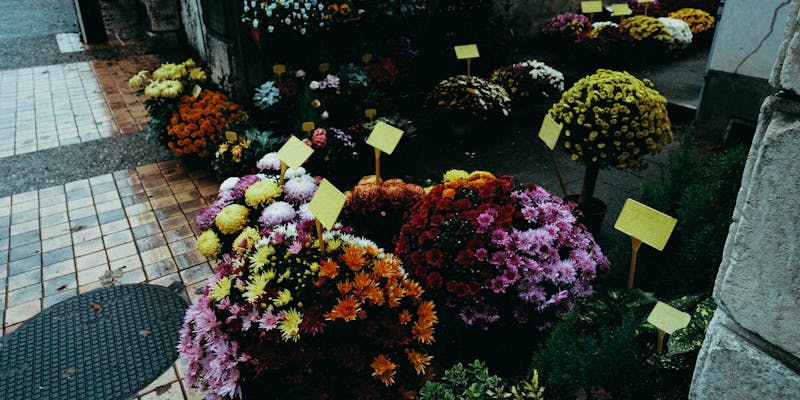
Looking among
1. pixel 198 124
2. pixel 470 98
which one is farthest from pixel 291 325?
pixel 470 98

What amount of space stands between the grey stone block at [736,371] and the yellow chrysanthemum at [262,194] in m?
2.77

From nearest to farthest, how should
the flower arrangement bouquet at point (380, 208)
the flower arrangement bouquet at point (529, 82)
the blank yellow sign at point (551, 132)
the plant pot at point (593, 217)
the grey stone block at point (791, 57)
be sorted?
the grey stone block at point (791, 57), the flower arrangement bouquet at point (380, 208), the blank yellow sign at point (551, 132), the plant pot at point (593, 217), the flower arrangement bouquet at point (529, 82)

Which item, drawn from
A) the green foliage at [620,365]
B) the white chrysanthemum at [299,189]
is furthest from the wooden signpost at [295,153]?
the green foliage at [620,365]

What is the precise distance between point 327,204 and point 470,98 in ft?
12.2

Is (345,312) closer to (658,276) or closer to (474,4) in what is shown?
(658,276)

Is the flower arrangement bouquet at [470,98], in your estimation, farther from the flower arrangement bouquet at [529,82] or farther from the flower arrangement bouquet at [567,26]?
the flower arrangement bouquet at [567,26]

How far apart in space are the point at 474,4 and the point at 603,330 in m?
5.65

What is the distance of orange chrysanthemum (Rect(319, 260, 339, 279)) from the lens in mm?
2344

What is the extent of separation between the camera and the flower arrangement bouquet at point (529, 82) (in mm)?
6469

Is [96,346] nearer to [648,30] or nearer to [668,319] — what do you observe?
[668,319]

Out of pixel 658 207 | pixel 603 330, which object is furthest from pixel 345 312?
pixel 658 207

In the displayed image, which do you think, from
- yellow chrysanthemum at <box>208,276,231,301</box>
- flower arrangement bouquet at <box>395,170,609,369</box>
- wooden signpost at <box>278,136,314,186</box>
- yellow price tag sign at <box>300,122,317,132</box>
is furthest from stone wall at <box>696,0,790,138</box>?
yellow chrysanthemum at <box>208,276,231,301</box>

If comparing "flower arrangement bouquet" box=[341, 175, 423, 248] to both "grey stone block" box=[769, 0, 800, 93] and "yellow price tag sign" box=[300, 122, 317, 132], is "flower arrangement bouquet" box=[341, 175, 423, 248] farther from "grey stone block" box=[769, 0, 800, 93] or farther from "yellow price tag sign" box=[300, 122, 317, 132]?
"grey stone block" box=[769, 0, 800, 93]

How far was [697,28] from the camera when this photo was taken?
927 cm
